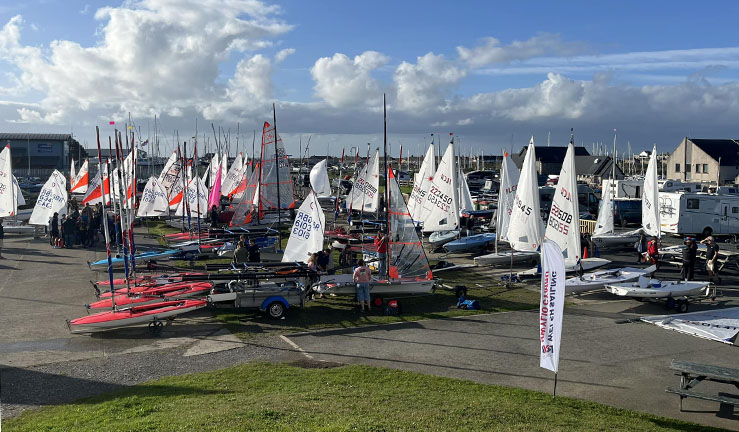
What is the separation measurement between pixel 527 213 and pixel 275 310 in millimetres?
9100

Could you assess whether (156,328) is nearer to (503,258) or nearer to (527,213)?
(527,213)

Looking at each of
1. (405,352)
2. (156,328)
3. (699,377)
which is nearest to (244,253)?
(156,328)

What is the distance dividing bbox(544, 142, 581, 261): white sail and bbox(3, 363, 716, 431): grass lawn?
27.9ft

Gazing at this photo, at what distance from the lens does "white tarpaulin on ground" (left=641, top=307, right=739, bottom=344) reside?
41.5 feet

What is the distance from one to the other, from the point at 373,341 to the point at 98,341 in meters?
6.08

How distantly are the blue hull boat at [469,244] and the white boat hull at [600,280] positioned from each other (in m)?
7.13

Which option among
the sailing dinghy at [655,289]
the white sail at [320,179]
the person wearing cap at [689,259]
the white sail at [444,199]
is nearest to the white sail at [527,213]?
the sailing dinghy at [655,289]

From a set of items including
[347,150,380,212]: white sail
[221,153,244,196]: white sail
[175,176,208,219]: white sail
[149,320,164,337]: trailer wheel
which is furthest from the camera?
[221,153,244,196]: white sail

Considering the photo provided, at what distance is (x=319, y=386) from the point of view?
9.63m

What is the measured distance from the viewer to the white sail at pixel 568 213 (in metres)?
17.2

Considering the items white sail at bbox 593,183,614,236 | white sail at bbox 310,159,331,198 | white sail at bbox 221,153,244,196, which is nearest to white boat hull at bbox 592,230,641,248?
white sail at bbox 593,183,614,236

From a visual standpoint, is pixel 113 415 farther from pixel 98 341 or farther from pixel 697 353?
pixel 697 353

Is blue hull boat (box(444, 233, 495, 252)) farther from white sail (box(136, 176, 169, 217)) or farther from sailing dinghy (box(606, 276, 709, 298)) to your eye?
white sail (box(136, 176, 169, 217))

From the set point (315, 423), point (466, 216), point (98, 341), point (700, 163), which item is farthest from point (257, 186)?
point (700, 163)
